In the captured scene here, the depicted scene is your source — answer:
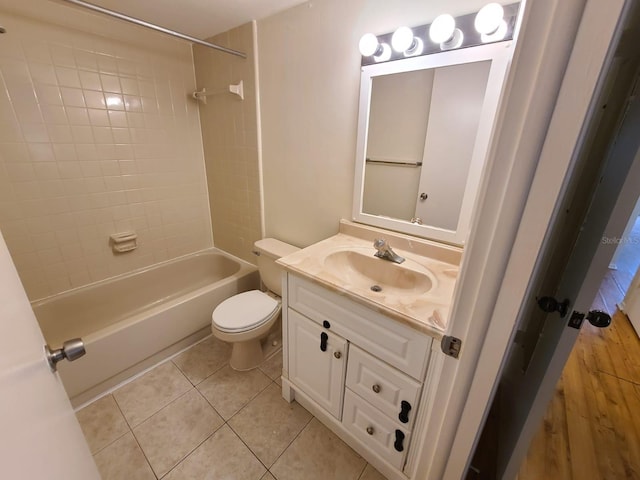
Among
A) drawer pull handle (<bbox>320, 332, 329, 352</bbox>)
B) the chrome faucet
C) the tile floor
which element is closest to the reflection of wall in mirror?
the chrome faucet

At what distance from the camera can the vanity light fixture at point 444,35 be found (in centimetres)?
93

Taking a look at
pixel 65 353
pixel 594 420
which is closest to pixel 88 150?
pixel 65 353

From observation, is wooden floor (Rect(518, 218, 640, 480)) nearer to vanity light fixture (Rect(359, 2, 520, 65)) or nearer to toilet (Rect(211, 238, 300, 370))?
toilet (Rect(211, 238, 300, 370))

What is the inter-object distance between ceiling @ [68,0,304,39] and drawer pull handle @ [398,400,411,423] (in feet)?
6.41

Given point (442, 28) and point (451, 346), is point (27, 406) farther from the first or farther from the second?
point (442, 28)

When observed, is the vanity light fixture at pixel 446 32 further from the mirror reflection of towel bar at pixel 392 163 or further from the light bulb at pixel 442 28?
the mirror reflection of towel bar at pixel 392 163

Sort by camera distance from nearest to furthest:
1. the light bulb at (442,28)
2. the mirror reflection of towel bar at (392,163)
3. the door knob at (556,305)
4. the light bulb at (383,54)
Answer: the door knob at (556,305) → the light bulb at (442,28) → the light bulb at (383,54) → the mirror reflection of towel bar at (392,163)

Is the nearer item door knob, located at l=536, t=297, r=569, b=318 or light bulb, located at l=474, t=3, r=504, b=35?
door knob, located at l=536, t=297, r=569, b=318

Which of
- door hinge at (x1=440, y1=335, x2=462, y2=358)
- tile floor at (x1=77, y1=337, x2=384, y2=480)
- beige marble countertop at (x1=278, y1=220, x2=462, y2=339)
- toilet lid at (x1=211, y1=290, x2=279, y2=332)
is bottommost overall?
tile floor at (x1=77, y1=337, x2=384, y2=480)

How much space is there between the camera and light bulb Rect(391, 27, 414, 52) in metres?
1.11

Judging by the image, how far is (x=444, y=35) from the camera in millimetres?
1026

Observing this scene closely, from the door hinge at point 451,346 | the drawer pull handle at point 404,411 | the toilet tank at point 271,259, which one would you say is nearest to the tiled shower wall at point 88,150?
the toilet tank at point 271,259

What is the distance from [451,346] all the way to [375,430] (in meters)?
0.71

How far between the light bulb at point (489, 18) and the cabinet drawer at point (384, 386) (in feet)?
4.16
